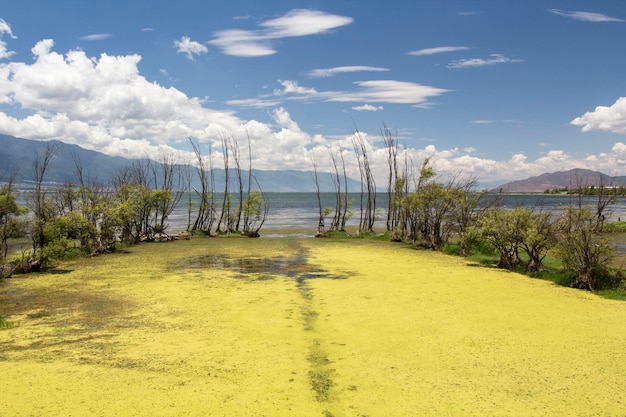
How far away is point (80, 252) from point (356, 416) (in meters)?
18.8

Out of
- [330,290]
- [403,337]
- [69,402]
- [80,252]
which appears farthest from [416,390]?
[80,252]

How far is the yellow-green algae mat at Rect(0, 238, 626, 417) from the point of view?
586cm

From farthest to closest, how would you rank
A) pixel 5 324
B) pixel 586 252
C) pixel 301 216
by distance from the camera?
1. pixel 301 216
2. pixel 586 252
3. pixel 5 324

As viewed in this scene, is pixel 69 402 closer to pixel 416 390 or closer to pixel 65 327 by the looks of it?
pixel 65 327

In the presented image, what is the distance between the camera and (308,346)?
8023 millimetres

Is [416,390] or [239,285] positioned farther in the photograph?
[239,285]

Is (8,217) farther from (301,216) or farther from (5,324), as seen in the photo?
(301,216)

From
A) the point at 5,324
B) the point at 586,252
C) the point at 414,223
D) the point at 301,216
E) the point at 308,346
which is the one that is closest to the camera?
the point at 308,346

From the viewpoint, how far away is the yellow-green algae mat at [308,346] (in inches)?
231

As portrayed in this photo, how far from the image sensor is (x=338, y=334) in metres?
8.73

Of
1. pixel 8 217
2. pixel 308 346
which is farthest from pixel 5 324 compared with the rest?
pixel 8 217

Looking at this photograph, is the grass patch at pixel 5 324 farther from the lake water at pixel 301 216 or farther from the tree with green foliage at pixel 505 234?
the lake water at pixel 301 216

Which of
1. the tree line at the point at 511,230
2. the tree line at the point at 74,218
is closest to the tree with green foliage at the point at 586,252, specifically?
the tree line at the point at 511,230

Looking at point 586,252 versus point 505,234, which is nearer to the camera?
point 586,252
